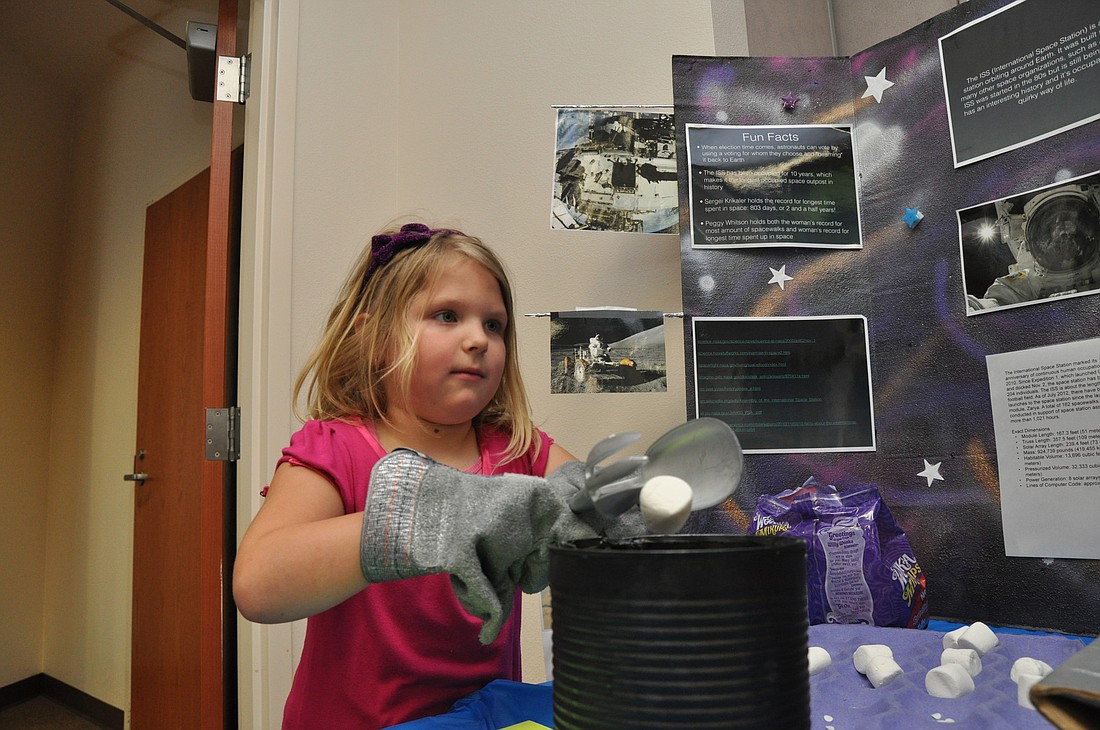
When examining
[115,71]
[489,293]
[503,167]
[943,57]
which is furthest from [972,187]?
[115,71]

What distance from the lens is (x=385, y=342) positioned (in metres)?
0.87

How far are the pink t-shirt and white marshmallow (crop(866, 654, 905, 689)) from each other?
0.36m

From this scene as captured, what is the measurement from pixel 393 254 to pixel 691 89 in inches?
22.1

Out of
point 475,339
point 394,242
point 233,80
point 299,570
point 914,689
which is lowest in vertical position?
→ point 914,689

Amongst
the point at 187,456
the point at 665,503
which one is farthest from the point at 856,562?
the point at 187,456

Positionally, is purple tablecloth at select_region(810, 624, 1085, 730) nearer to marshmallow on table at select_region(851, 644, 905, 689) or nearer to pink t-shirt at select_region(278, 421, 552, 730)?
marshmallow on table at select_region(851, 644, 905, 689)

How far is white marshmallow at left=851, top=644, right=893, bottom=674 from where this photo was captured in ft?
2.29

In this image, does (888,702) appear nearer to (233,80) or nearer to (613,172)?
(613,172)

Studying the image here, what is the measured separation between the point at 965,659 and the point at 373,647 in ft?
1.84

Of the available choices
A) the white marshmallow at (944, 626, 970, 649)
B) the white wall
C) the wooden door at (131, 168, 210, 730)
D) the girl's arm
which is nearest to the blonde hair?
the girl's arm

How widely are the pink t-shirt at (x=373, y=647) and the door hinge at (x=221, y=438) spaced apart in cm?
69

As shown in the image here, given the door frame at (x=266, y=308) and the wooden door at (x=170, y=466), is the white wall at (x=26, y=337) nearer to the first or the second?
the wooden door at (x=170, y=466)

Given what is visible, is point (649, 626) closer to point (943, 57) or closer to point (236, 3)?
point (943, 57)

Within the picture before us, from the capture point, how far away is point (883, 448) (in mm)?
1086
